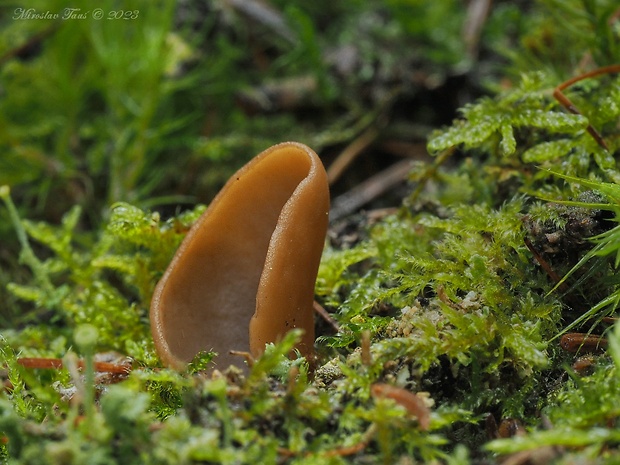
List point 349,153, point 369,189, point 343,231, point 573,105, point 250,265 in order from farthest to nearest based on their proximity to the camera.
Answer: point 349,153 → point 369,189 → point 343,231 → point 573,105 → point 250,265

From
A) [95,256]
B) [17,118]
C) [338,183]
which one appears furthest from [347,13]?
[95,256]

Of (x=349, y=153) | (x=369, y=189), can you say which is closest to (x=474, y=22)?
(x=349, y=153)

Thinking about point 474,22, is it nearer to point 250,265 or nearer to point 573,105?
point 573,105

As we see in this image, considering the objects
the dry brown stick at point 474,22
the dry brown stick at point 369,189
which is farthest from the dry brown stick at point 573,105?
the dry brown stick at point 474,22

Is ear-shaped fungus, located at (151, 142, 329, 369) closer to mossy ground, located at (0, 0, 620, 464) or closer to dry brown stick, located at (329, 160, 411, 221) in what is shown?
mossy ground, located at (0, 0, 620, 464)

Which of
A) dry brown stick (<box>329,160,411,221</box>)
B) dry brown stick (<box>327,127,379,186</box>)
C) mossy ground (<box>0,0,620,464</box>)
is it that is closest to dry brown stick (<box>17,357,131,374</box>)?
mossy ground (<box>0,0,620,464</box>)

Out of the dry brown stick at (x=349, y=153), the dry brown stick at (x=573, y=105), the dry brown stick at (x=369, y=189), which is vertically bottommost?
the dry brown stick at (x=369, y=189)

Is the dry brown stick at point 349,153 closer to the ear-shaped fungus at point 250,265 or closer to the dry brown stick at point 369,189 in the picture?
the dry brown stick at point 369,189
